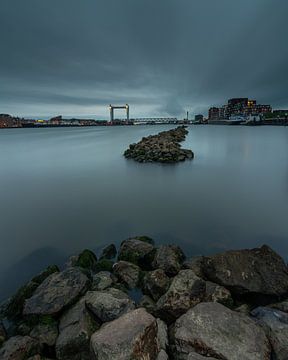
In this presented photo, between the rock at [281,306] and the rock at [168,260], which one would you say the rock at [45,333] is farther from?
the rock at [281,306]

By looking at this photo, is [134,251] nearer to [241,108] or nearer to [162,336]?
[162,336]

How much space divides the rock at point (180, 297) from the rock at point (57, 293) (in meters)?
1.19

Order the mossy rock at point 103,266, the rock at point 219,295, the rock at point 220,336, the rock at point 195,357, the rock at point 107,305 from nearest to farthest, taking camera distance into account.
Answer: the rock at point 195,357, the rock at point 220,336, the rock at point 107,305, the rock at point 219,295, the mossy rock at point 103,266

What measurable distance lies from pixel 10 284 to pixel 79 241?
1618 mm

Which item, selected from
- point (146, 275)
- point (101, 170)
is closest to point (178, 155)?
point (101, 170)

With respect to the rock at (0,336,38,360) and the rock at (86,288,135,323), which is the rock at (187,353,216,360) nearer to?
the rock at (86,288,135,323)

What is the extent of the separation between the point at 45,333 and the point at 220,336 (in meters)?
2.05

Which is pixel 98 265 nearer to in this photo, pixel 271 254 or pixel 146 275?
pixel 146 275

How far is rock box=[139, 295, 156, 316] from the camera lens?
303cm

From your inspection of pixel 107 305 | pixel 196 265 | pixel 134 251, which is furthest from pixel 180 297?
pixel 134 251

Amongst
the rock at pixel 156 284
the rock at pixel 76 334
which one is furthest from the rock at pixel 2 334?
the rock at pixel 156 284

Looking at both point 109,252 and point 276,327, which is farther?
point 109,252

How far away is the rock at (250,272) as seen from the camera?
10.7ft

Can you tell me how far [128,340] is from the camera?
6.66ft
